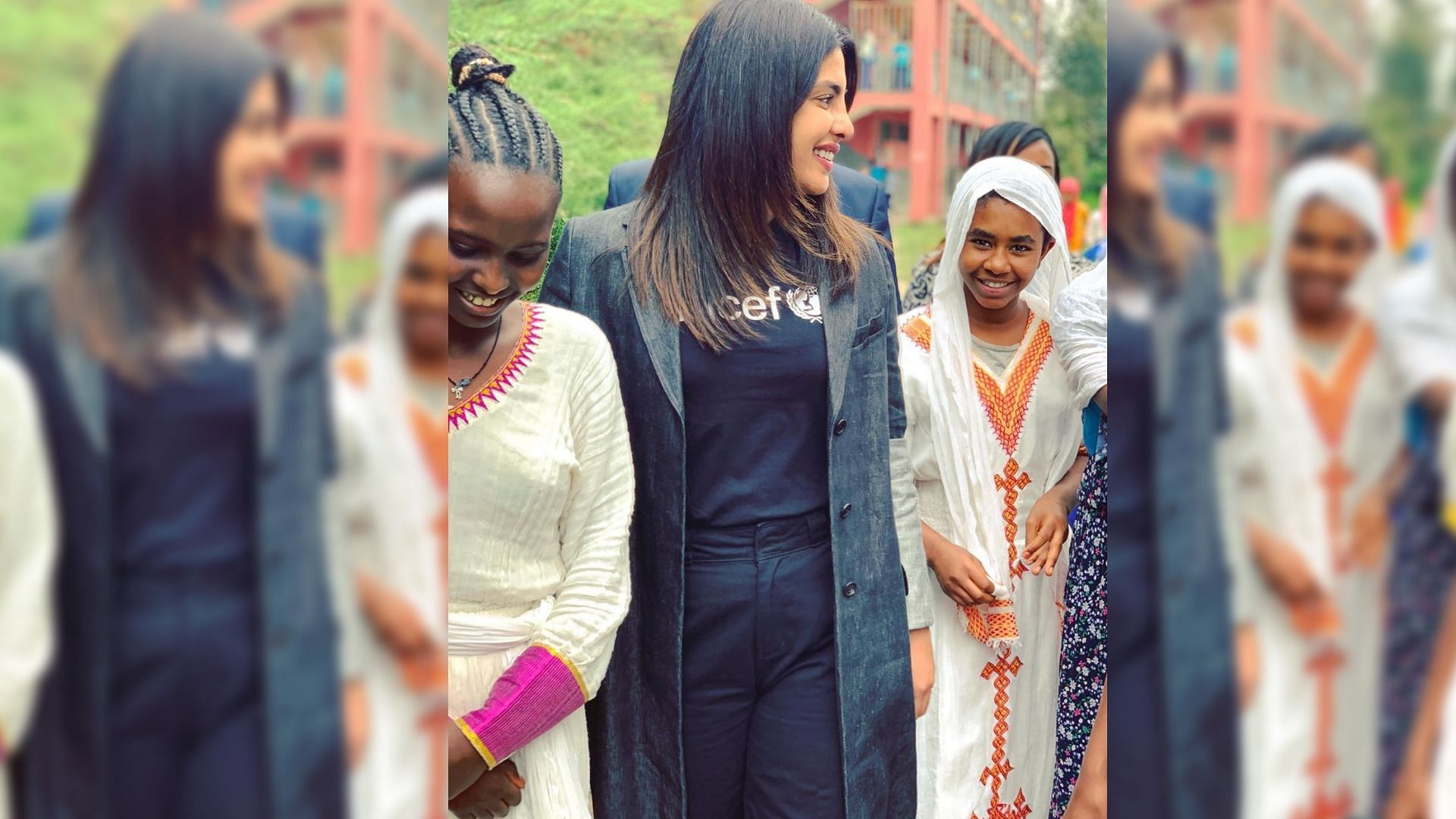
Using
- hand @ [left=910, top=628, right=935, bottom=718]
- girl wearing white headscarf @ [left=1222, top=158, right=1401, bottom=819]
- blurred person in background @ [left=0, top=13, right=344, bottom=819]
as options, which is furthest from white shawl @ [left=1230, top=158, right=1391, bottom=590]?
hand @ [left=910, top=628, right=935, bottom=718]

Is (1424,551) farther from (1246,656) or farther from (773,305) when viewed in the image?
(773,305)

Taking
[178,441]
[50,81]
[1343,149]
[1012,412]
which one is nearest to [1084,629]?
[1012,412]

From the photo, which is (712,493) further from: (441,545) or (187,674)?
(187,674)

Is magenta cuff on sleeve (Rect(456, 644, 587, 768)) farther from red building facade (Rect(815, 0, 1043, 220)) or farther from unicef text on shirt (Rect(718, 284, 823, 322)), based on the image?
red building facade (Rect(815, 0, 1043, 220))

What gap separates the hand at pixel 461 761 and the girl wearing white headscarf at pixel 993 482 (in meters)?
1.11

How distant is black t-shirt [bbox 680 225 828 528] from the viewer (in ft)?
6.71

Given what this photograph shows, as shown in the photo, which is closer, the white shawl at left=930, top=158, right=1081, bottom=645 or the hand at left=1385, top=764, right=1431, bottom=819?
the hand at left=1385, top=764, right=1431, bottom=819

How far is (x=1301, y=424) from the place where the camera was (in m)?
1.31

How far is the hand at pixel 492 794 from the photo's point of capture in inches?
73.6

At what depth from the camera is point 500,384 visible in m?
1.88

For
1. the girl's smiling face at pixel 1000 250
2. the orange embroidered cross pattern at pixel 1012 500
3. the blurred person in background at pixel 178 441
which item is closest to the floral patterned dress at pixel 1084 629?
the orange embroidered cross pattern at pixel 1012 500

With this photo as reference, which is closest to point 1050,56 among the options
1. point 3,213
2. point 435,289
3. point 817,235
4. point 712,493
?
point 817,235

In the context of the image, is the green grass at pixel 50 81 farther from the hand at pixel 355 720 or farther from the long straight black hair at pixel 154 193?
the hand at pixel 355 720

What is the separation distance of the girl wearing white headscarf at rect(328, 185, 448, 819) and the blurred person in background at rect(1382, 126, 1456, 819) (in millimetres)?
956
